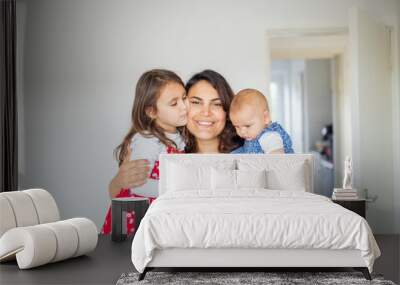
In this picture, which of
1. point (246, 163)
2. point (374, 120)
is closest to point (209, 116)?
point (246, 163)

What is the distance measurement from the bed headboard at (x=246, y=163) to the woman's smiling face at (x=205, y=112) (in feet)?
1.32

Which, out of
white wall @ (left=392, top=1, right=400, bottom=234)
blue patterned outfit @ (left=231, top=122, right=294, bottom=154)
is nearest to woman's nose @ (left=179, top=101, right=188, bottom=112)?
blue patterned outfit @ (left=231, top=122, right=294, bottom=154)

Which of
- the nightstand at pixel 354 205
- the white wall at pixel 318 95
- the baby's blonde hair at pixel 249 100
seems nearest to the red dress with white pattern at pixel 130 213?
the baby's blonde hair at pixel 249 100

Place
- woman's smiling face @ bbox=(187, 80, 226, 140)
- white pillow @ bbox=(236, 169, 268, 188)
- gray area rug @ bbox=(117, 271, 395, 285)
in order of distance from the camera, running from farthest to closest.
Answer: woman's smiling face @ bbox=(187, 80, 226, 140) < white pillow @ bbox=(236, 169, 268, 188) < gray area rug @ bbox=(117, 271, 395, 285)

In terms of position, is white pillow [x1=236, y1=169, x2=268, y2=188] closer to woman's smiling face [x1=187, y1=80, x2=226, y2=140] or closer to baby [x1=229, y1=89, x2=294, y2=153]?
baby [x1=229, y1=89, x2=294, y2=153]

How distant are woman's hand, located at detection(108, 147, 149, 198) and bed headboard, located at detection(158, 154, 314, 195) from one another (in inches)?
20.5

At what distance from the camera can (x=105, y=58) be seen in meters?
6.91

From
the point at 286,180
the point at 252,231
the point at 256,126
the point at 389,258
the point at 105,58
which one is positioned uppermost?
the point at 105,58

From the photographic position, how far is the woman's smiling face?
6750 millimetres

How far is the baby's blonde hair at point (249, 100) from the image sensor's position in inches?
267

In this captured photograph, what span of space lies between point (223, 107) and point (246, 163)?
0.83 metres

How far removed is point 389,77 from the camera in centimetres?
681

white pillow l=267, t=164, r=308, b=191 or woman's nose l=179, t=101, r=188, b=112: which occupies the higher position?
woman's nose l=179, t=101, r=188, b=112

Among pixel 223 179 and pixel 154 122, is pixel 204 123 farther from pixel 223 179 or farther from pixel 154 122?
pixel 223 179
